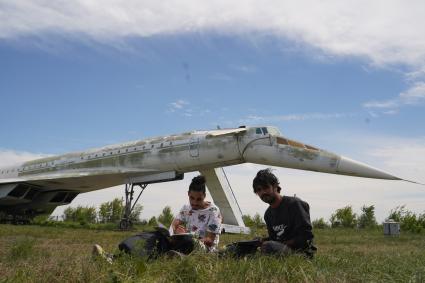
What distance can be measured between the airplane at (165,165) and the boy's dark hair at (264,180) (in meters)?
10.9

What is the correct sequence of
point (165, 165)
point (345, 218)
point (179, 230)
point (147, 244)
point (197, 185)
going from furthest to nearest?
point (345, 218) → point (165, 165) → point (179, 230) → point (197, 185) → point (147, 244)

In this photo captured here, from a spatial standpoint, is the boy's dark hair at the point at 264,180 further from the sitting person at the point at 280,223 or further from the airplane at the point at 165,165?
the airplane at the point at 165,165

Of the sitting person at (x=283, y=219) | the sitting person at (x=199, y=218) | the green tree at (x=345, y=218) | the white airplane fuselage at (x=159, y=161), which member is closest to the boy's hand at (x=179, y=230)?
the sitting person at (x=199, y=218)

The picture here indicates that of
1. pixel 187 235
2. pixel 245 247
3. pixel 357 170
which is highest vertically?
pixel 357 170

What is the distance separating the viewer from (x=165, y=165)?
18203 mm

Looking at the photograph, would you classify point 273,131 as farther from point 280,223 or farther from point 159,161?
point 280,223

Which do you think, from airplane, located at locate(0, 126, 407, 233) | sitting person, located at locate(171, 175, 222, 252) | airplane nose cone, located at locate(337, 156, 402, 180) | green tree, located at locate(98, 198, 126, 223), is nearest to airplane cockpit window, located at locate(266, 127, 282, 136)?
airplane, located at locate(0, 126, 407, 233)

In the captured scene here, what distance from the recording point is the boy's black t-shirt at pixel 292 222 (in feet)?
14.9

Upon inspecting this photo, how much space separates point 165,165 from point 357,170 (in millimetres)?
7057

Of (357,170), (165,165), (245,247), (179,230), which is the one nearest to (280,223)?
(245,247)

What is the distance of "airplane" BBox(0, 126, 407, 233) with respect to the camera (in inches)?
633

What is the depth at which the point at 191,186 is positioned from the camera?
5.15 meters

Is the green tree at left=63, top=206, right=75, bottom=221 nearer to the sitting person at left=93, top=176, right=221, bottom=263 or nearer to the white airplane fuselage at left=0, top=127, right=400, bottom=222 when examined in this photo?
the white airplane fuselage at left=0, top=127, right=400, bottom=222

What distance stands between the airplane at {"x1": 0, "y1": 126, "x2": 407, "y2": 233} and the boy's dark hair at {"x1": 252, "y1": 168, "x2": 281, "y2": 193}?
35.9ft
